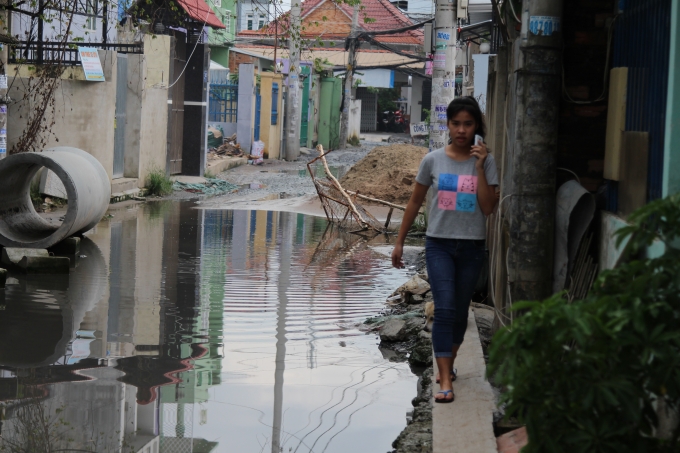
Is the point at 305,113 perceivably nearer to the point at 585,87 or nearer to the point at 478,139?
the point at 585,87

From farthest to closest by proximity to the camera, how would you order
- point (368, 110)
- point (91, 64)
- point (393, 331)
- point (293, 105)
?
point (368, 110) → point (293, 105) → point (91, 64) → point (393, 331)

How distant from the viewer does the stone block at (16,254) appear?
394 inches

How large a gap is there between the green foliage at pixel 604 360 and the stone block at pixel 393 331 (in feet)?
15.9

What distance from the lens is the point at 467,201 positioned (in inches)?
207

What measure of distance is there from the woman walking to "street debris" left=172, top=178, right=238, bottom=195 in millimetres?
15595

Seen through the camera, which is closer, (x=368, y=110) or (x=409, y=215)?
(x=409, y=215)

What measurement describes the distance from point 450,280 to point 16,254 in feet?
20.8

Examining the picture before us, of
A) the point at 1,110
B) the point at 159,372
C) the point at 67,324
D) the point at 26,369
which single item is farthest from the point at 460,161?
the point at 1,110

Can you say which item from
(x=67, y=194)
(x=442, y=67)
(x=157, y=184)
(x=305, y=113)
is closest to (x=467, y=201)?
(x=67, y=194)

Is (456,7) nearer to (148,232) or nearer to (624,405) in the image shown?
(148,232)

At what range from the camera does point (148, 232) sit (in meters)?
13.7

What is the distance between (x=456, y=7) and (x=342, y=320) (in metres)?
7.29

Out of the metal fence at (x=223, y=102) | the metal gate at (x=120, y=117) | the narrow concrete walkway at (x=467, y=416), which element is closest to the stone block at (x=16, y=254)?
the narrow concrete walkway at (x=467, y=416)

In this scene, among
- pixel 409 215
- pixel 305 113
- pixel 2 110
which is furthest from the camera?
pixel 305 113
